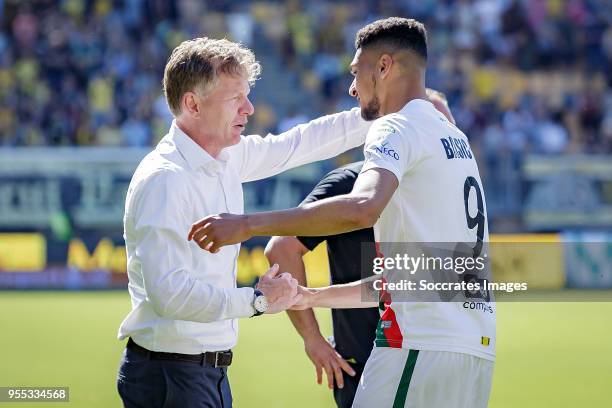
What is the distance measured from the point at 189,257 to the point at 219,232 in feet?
1.38

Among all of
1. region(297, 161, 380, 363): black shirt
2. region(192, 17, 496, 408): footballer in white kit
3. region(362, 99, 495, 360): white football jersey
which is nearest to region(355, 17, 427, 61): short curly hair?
region(192, 17, 496, 408): footballer in white kit

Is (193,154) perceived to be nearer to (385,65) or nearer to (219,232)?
(219,232)

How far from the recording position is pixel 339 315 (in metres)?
5.50

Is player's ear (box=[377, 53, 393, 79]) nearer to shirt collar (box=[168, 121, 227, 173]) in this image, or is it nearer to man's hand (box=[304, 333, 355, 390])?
shirt collar (box=[168, 121, 227, 173])

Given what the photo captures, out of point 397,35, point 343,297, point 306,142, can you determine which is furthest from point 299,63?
point 397,35

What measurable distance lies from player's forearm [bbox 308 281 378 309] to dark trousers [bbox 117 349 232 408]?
2.14ft

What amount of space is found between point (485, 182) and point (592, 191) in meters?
2.09

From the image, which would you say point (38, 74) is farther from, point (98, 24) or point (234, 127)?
point (234, 127)

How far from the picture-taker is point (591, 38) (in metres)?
26.2

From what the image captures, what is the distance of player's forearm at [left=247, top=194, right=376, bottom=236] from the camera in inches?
160

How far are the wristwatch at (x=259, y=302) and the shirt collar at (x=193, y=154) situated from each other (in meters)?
0.61

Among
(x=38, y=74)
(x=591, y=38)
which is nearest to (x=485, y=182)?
(x=591, y=38)

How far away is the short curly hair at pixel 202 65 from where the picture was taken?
4.65 metres

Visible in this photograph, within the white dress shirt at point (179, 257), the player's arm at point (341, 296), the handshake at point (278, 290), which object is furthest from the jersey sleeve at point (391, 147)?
the player's arm at point (341, 296)
